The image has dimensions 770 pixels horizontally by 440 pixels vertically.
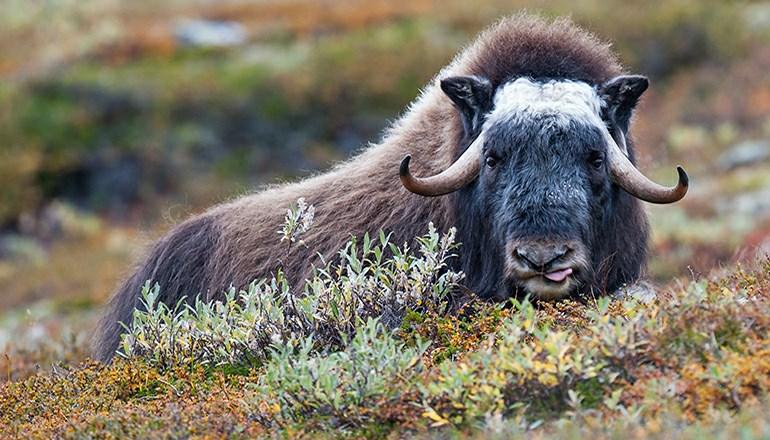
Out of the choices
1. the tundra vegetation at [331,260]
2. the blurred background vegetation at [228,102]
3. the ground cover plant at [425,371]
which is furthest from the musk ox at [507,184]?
the blurred background vegetation at [228,102]

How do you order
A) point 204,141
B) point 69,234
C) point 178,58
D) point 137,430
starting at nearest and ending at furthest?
point 137,430
point 69,234
point 204,141
point 178,58

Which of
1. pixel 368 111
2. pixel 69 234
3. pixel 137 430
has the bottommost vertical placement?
pixel 69 234

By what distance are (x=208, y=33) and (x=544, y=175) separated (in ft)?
81.5

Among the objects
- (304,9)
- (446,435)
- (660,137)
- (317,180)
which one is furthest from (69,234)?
(446,435)

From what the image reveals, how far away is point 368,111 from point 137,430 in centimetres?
2062

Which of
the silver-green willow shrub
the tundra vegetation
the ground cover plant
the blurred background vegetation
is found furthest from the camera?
the blurred background vegetation

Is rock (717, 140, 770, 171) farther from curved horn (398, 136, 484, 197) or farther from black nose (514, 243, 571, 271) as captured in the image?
black nose (514, 243, 571, 271)

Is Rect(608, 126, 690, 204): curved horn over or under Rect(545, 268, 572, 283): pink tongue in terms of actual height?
over

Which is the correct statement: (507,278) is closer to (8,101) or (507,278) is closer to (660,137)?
(660,137)

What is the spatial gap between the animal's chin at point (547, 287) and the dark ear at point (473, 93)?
0.87 meters

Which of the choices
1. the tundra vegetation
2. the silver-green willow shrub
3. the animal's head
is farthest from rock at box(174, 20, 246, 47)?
the silver-green willow shrub

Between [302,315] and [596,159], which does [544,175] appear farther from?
[302,315]

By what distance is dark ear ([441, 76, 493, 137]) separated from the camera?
5395 mm

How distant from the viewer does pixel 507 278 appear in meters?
4.93
